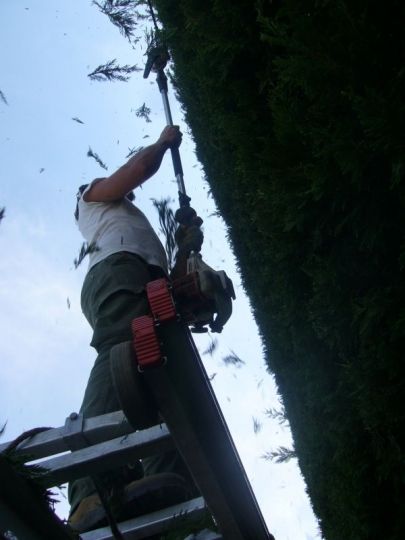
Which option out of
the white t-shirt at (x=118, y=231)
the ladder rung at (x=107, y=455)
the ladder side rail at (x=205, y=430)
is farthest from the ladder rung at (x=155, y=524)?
the white t-shirt at (x=118, y=231)

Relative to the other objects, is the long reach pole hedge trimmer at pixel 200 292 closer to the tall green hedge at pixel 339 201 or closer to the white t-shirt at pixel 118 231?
the white t-shirt at pixel 118 231

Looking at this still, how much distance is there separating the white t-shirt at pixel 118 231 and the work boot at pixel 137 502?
1.24 meters

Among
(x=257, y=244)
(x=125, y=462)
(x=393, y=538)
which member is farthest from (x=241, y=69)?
(x=393, y=538)

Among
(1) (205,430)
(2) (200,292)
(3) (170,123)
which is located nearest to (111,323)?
(2) (200,292)

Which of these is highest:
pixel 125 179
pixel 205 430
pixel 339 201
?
pixel 125 179

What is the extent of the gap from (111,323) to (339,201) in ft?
4.74

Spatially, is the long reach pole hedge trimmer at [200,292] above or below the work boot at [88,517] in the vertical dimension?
above

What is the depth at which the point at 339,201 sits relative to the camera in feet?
5.07

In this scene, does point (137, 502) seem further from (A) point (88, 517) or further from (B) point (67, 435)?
(B) point (67, 435)

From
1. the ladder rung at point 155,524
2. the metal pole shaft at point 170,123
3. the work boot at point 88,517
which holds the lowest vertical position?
the ladder rung at point 155,524

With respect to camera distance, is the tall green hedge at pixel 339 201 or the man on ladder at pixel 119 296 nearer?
the tall green hedge at pixel 339 201

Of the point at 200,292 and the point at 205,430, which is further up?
the point at 200,292

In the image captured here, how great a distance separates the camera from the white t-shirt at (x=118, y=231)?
10.3 feet

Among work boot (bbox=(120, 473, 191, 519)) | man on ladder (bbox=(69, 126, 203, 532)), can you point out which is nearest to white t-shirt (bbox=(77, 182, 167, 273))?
man on ladder (bbox=(69, 126, 203, 532))
